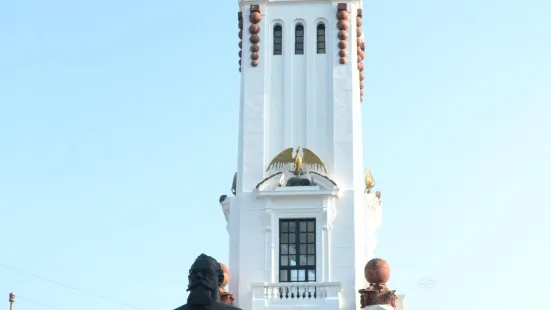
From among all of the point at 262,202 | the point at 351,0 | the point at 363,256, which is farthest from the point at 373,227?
the point at 351,0

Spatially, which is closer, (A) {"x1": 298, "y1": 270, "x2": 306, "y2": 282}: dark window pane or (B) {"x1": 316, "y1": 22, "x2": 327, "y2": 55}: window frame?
(A) {"x1": 298, "y1": 270, "x2": 306, "y2": 282}: dark window pane

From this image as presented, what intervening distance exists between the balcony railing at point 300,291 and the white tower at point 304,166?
32 millimetres

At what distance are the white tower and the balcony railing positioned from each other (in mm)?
32

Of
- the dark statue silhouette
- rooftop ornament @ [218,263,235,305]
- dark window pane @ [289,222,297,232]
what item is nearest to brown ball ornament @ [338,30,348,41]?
dark window pane @ [289,222,297,232]

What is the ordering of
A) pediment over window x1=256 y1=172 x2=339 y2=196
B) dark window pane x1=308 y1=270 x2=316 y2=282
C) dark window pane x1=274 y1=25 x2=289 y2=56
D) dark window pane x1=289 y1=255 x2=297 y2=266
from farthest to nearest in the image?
dark window pane x1=274 y1=25 x2=289 y2=56, pediment over window x1=256 y1=172 x2=339 y2=196, dark window pane x1=289 y1=255 x2=297 y2=266, dark window pane x1=308 y1=270 x2=316 y2=282

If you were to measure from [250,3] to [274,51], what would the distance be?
192 centimetres

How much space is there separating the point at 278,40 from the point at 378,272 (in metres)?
9.19

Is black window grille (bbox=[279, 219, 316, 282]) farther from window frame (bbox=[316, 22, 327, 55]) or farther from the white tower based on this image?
window frame (bbox=[316, 22, 327, 55])

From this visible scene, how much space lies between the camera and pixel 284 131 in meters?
38.8

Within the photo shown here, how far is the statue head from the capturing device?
34.6 feet

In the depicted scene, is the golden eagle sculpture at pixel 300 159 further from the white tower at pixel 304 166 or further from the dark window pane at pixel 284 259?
the dark window pane at pixel 284 259

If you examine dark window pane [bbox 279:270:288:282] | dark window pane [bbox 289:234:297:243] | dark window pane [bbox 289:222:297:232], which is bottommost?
dark window pane [bbox 279:270:288:282]

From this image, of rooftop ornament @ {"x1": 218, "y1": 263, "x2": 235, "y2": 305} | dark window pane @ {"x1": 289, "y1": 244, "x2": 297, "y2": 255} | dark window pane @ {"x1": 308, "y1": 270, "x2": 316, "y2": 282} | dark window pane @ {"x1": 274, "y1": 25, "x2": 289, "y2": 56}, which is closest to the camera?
rooftop ornament @ {"x1": 218, "y1": 263, "x2": 235, "y2": 305}

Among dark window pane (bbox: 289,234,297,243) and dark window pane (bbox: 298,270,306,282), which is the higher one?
dark window pane (bbox: 289,234,297,243)
